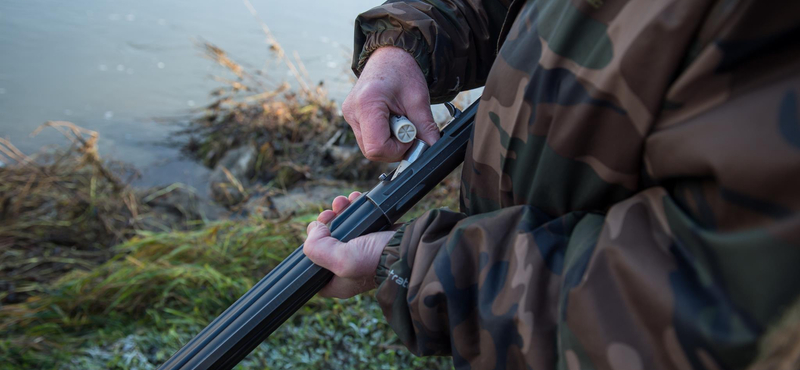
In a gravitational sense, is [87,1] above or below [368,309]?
above

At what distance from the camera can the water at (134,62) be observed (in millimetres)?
5418

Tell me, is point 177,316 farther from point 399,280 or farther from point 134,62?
point 134,62

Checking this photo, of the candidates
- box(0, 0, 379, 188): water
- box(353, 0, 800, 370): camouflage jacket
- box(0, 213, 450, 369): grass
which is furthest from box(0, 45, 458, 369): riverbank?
box(353, 0, 800, 370): camouflage jacket

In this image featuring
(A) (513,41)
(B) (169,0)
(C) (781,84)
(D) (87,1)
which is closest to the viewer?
(C) (781,84)

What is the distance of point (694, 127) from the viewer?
691 mm

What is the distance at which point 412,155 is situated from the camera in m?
1.54

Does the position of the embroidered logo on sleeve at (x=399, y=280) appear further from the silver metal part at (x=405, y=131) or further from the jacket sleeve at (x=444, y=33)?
the jacket sleeve at (x=444, y=33)

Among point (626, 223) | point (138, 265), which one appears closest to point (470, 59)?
point (626, 223)

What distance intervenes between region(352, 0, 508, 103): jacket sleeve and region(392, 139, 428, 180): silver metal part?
1.01 feet

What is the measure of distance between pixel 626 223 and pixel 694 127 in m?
0.17

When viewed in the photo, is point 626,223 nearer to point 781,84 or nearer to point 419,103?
point 781,84

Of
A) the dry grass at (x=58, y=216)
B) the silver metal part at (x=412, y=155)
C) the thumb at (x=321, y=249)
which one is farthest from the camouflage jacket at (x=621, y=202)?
the dry grass at (x=58, y=216)

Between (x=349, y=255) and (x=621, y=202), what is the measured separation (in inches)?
26.8

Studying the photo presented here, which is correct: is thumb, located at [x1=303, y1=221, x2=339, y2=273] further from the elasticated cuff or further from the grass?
the grass
